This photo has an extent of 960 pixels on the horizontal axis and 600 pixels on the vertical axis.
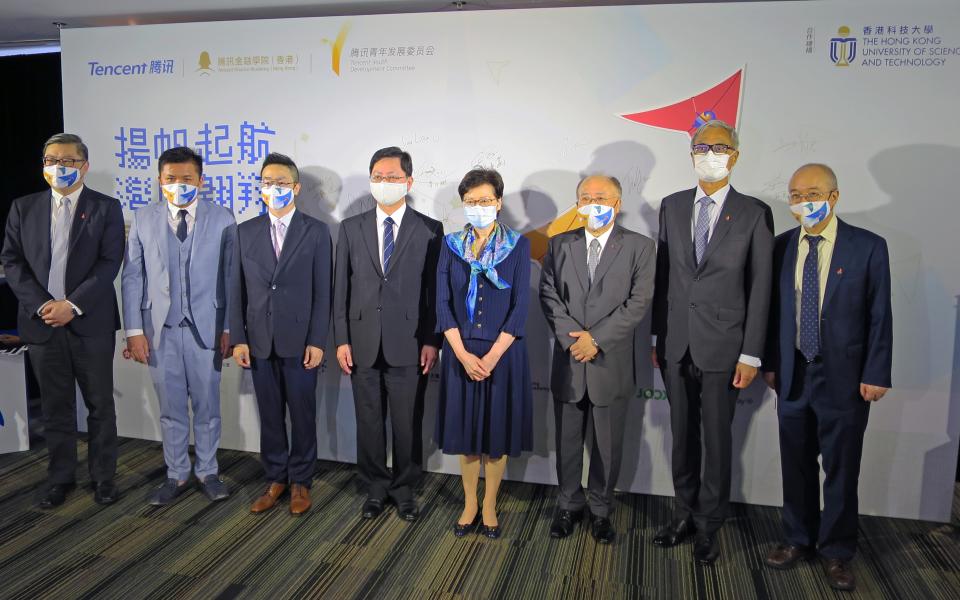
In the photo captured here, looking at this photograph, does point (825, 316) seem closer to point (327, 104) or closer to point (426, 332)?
point (426, 332)

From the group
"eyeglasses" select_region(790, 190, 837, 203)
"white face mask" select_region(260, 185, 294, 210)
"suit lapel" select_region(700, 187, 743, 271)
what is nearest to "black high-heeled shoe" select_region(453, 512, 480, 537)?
"suit lapel" select_region(700, 187, 743, 271)

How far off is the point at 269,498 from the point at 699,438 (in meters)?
2.19

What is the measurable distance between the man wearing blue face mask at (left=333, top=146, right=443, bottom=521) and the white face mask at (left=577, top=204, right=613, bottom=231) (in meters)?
0.73

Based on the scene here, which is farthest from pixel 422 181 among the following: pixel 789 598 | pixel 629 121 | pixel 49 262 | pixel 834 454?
pixel 789 598

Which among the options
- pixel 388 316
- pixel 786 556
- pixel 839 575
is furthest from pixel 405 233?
pixel 839 575

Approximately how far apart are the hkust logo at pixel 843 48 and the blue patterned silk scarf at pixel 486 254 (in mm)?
1858

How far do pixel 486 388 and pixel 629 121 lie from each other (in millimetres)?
1633

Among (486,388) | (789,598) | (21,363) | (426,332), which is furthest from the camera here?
(21,363)

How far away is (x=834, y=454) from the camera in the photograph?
2.78 metres

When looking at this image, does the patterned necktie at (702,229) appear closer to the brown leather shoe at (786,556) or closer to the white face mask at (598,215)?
the white face mask at (598,215)

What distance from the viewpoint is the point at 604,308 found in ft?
9.82

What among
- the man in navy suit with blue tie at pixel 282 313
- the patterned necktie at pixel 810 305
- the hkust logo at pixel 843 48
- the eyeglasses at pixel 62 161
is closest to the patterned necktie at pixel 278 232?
the man in navy suit with blue tie at pixel 282 313

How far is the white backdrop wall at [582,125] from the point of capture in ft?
10.8

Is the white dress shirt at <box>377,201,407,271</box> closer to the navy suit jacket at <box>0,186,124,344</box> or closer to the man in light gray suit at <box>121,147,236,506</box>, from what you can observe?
the man in light gray suit at <box>121,147,236,506</box>
